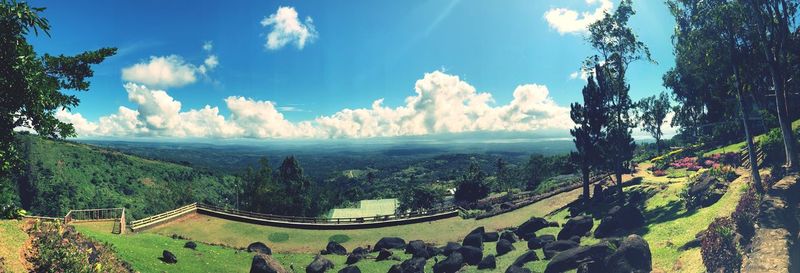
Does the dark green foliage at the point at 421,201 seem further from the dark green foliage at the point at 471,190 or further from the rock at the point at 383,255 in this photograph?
the rock at the point at 383,255

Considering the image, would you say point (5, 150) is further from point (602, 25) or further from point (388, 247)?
point (602, 25)

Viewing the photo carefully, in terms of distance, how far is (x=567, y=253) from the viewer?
2697cm

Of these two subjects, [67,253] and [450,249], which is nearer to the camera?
[67,253]

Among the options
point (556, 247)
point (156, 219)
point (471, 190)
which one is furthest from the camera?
point (471, 190)

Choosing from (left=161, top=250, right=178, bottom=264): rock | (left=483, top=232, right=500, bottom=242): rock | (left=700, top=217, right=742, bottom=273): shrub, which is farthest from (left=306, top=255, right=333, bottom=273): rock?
(left=700, top=217, right=742, bottom=273): shrub

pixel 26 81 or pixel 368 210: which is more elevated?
pixel 26 81

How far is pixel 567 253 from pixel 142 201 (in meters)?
148

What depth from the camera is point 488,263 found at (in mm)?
31766

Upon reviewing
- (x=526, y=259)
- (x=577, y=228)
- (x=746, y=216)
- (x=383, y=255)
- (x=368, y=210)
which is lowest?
(x=368, y=210)

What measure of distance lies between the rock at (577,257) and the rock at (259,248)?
2683 centimetres

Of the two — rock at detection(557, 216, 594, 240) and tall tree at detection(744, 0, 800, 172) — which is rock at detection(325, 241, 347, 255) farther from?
tall tree at detection(744, 0, 800, 172)

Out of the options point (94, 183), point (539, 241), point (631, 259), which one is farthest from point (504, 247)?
point (94, 183)

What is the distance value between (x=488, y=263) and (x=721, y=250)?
15880 mm

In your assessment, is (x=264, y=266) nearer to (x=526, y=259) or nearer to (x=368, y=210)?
(x=526, y=259)
